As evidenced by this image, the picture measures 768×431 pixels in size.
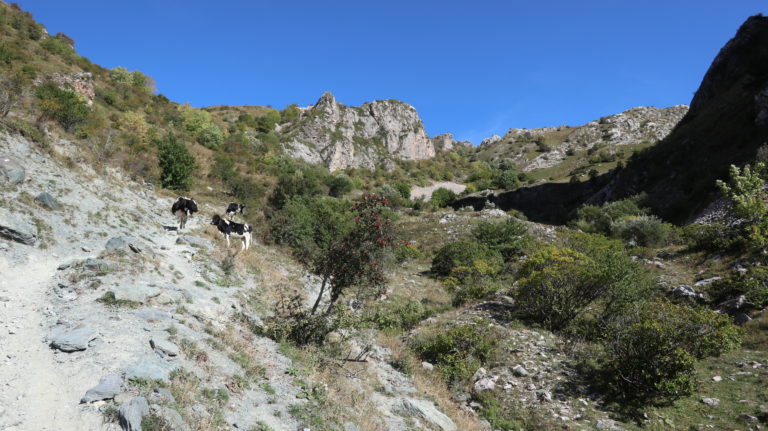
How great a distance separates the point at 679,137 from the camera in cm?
3328

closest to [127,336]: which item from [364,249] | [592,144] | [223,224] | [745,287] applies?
[364,249]

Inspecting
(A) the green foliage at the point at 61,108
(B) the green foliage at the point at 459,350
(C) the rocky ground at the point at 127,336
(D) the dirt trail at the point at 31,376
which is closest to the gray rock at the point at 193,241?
(C) the rocky ground at the point at 127,336

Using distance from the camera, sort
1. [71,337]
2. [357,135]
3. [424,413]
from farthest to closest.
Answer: [357,135] < [424,413] < [71,337]

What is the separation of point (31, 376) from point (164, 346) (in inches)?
53.7

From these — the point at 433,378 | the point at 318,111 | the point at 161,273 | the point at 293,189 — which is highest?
the point at 318,111

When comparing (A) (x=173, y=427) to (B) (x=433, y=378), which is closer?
(A) (x=173, y=427)

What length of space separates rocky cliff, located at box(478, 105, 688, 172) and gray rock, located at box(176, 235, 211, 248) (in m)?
71.1

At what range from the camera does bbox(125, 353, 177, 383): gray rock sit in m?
4.34

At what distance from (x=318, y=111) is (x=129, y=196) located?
61.0 m

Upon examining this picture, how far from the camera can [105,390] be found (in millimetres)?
3932

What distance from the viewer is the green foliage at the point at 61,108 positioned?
16794 mm

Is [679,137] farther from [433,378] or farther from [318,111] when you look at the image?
[318,111]

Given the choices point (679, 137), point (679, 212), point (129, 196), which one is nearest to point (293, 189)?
point (129, 196)

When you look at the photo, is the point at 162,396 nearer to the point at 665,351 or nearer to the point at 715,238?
the point at 665,351
